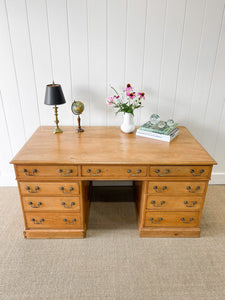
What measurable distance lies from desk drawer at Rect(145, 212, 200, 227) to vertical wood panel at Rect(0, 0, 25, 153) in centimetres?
142

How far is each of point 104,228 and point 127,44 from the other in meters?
1.56

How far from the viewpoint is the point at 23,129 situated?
87.4 inches

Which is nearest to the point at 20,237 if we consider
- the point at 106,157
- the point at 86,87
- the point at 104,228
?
the point at 104,228

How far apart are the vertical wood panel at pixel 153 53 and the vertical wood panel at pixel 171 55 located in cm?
4

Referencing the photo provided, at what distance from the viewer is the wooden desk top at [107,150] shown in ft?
5.15

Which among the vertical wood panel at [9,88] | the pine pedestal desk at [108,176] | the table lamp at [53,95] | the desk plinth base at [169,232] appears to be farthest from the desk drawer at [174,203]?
the vertical wood panel at [9,88]

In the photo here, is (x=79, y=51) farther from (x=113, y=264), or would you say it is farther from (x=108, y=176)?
(x=113, y=264)

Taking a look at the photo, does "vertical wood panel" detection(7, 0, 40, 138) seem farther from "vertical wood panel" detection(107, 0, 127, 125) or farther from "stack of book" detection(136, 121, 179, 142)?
"stack of book" detection(136, 121, 179, 142)

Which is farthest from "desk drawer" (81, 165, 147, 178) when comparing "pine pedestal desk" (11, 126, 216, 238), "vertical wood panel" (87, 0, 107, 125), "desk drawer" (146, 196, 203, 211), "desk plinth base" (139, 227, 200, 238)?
"vertical wood panel" (87, 0, 107, 125)

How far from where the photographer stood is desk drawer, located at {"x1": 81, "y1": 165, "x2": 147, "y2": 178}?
1598 millimetres

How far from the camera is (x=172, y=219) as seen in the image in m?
1.82

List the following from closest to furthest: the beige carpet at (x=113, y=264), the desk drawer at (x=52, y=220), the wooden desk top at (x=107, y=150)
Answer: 1. the beige carpet at (x=113, y=264)
2. the wooden desk top at (x=107, y=150)
3. the desk drawer at (x=52, y=220)

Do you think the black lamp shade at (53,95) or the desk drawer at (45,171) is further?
the black lamp shade at (53,95)

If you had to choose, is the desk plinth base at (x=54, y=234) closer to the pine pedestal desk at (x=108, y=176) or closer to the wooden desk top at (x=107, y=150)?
the pine pedestal desk at (x=108, y=176)
